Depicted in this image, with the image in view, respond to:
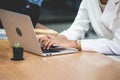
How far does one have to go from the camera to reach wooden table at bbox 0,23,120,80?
122 cm

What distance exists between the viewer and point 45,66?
1347mm

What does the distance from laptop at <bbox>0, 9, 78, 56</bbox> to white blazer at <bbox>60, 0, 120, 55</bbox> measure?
173 mm

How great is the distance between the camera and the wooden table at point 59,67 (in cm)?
122

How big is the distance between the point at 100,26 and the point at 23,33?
69cm

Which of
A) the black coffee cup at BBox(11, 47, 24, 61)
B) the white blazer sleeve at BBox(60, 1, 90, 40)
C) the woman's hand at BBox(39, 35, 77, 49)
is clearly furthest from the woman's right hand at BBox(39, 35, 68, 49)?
the white blazer sleeve at BBox(60, 1, 90, 40)

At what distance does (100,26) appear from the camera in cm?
198

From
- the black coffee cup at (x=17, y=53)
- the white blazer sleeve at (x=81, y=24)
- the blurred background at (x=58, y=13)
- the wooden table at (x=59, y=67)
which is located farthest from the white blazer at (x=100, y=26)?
the blurred background at (x=58, y=13)

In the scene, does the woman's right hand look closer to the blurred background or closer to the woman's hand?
the woman's hand

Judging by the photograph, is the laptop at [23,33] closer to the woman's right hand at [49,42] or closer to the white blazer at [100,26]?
the woman's right hand at [49,42]

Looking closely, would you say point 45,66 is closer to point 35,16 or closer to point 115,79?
point 115,79

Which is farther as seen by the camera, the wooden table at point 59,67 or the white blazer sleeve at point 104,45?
the white blazer sleeve at point 104,45

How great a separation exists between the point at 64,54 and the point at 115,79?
0.43 meters

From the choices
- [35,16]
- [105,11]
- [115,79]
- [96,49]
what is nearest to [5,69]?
[115,79]

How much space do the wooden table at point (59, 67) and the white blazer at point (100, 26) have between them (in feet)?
0.42
